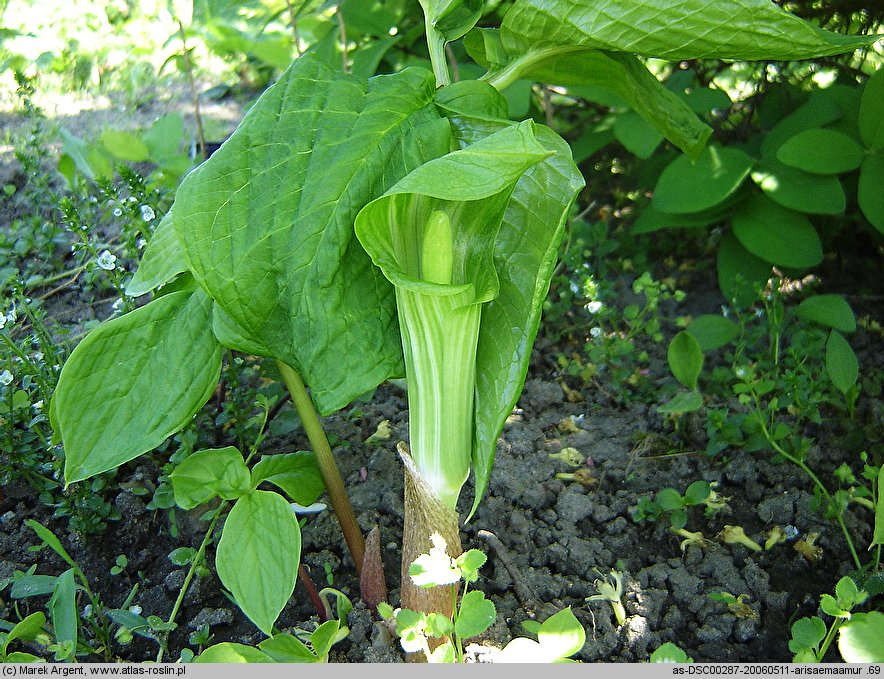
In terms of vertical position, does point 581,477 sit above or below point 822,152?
below

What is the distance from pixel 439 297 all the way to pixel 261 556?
0.34m

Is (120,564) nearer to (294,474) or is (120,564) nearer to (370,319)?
(294,474)

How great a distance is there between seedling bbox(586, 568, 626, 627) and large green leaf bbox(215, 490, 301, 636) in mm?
406

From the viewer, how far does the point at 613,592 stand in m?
1.06

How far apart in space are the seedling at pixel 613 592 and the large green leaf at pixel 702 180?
0.70m

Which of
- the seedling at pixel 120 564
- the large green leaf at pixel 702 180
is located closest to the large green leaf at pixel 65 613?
the seedling at pixel 120 564

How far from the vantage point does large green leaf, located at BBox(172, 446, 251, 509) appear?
0.92 m

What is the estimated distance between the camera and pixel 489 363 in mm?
855

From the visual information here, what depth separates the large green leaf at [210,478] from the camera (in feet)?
3.00

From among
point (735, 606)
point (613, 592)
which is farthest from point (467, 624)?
point (735, 606)

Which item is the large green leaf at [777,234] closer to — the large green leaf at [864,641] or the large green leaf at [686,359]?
the large green leaf at [686,359]

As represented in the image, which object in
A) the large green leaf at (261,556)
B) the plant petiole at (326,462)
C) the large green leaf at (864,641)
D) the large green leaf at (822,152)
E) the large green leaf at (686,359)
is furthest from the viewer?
the large green leaf at (822,152)

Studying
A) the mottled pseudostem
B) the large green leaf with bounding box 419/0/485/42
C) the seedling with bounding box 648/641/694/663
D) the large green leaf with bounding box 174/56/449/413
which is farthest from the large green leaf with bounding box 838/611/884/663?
the large green leaf with bounding box 419/0/485/42
